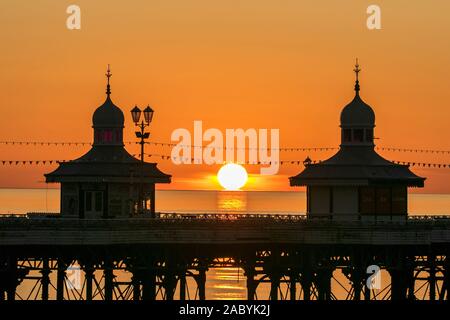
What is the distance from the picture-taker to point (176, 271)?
9738 centimetres

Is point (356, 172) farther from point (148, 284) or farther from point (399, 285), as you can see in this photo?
point (148, 284)

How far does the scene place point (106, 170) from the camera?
340 ft

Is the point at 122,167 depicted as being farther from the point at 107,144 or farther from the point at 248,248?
the point at 248,248

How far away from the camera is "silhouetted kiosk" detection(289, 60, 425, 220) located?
103438 millimetres

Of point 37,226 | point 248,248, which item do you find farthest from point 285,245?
point 37,226

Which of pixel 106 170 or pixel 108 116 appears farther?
pixel 108 116

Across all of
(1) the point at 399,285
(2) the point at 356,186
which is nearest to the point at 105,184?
(2) the point at 356,186

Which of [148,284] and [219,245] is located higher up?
[219,245]

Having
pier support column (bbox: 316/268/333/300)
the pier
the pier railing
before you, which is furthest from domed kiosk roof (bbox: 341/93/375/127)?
pier support column (bbox: 316/268/333/300)

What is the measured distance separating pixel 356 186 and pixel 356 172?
1208mm

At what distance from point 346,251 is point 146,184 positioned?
49.1ft

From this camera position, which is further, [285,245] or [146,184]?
[146,184]

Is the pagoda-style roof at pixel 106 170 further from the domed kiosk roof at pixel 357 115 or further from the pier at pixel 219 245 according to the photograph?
the domed kiosk roof at pixel 357 115
